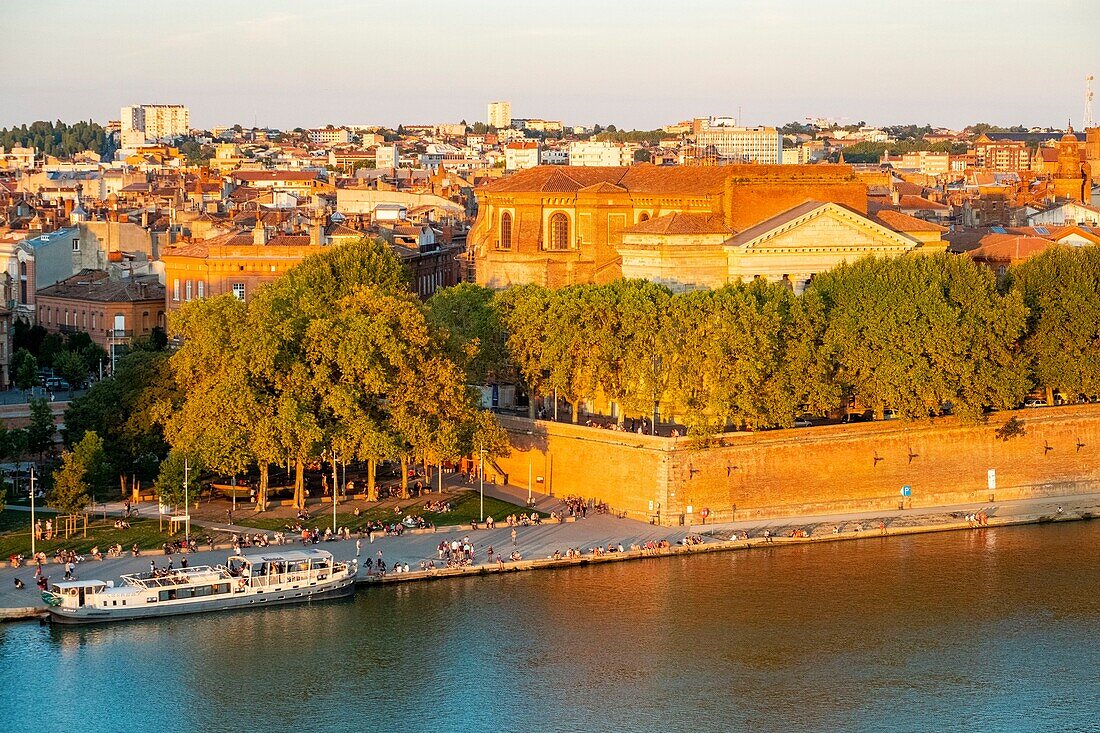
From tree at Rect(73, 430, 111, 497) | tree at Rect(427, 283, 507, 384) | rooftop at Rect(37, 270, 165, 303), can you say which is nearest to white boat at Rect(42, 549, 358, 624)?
tree at Rect(73, 430, 111, 497)

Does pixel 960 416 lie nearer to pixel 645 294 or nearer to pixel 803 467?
pixel 803 467

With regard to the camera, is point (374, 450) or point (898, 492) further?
point (898, 492)

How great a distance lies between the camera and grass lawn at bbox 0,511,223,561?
46.4 metres

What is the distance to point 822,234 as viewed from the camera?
61.2 meters

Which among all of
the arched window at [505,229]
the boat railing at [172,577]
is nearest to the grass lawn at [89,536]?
the boat railing at [172,577]

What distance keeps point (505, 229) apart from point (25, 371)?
1785cm

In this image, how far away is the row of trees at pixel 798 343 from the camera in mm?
52406

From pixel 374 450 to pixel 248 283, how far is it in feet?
79.2

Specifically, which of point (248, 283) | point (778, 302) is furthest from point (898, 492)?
point (248, 283)

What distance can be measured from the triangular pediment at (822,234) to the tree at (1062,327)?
194 inches

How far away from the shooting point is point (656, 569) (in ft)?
155

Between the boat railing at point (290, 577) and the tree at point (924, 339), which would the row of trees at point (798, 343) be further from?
the boat railing at point (290, 577)

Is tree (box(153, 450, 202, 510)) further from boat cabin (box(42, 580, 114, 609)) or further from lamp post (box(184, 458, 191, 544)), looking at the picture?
boat cabin (box(42, 580, 114, 609))

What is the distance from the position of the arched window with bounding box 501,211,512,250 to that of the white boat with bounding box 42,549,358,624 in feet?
89.3
